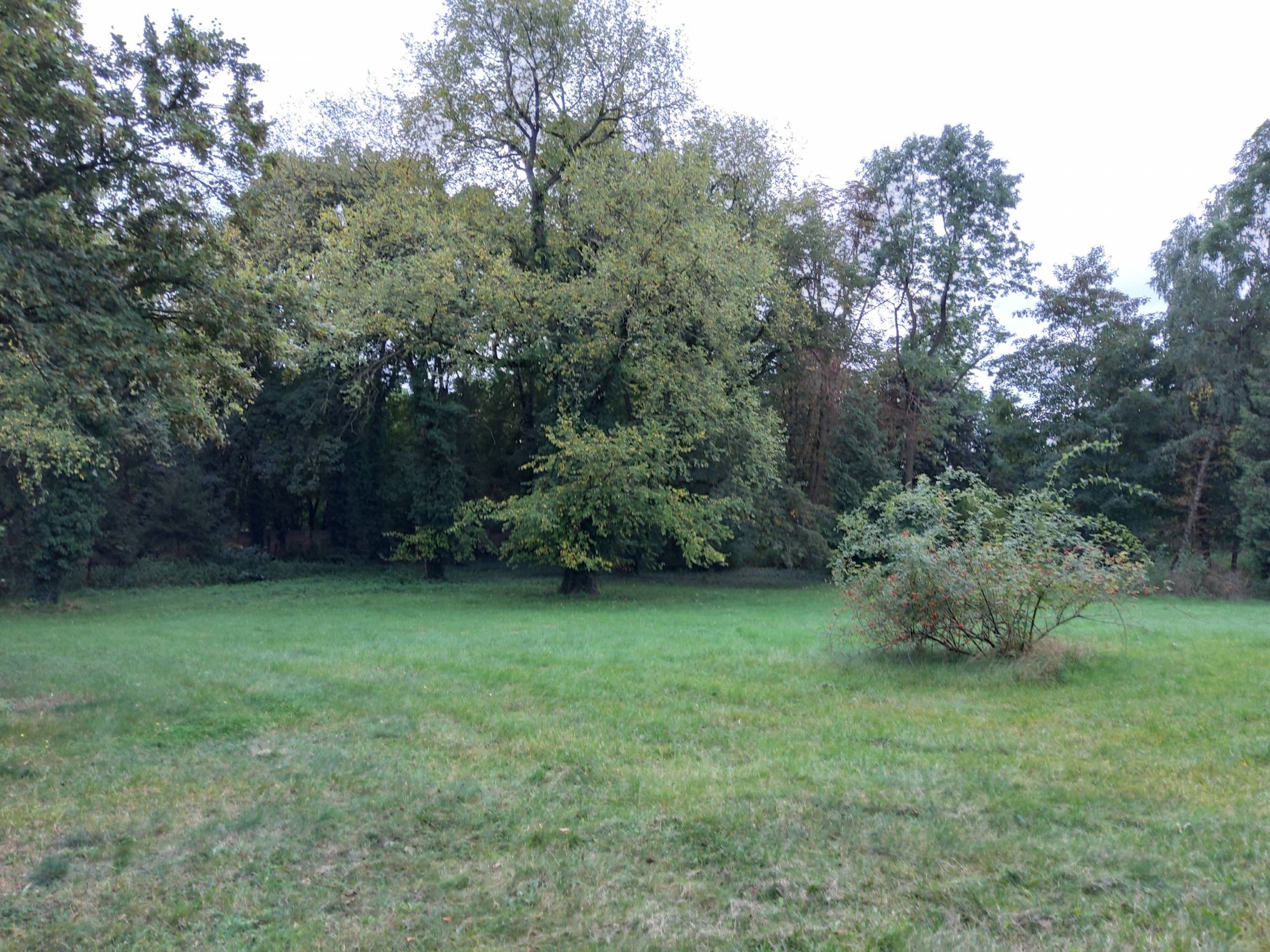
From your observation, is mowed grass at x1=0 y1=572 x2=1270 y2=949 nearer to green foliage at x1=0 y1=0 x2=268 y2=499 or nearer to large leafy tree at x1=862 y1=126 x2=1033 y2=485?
green foliage at x1=0 y1=0 x2=268 y2=499

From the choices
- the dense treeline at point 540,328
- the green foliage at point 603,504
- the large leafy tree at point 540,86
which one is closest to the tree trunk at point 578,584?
the dense treeline at point 540,328

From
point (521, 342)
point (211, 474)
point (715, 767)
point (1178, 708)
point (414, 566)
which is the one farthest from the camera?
point (414, 566)

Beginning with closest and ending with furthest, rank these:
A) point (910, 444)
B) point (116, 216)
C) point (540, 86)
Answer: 1. point (116, 216)
2. point (540, 86)
3. point (910, 444)

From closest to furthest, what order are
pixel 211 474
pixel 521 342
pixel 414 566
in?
pixel 521 342
pixel 211 474
pixel 414 566

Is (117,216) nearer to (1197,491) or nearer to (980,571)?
(980,571)

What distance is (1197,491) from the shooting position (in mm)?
33062

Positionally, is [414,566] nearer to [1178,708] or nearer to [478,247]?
[478,247]

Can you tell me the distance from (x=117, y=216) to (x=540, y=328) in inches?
541

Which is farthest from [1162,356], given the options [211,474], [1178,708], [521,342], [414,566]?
[211,474]

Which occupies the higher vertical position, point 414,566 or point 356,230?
point 356,230

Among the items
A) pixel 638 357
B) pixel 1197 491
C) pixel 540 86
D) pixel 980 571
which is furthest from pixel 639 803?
pixel 1197 491

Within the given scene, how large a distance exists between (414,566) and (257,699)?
2368cm

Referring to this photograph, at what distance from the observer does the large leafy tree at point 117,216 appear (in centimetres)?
801

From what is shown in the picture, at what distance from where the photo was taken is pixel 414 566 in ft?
107
